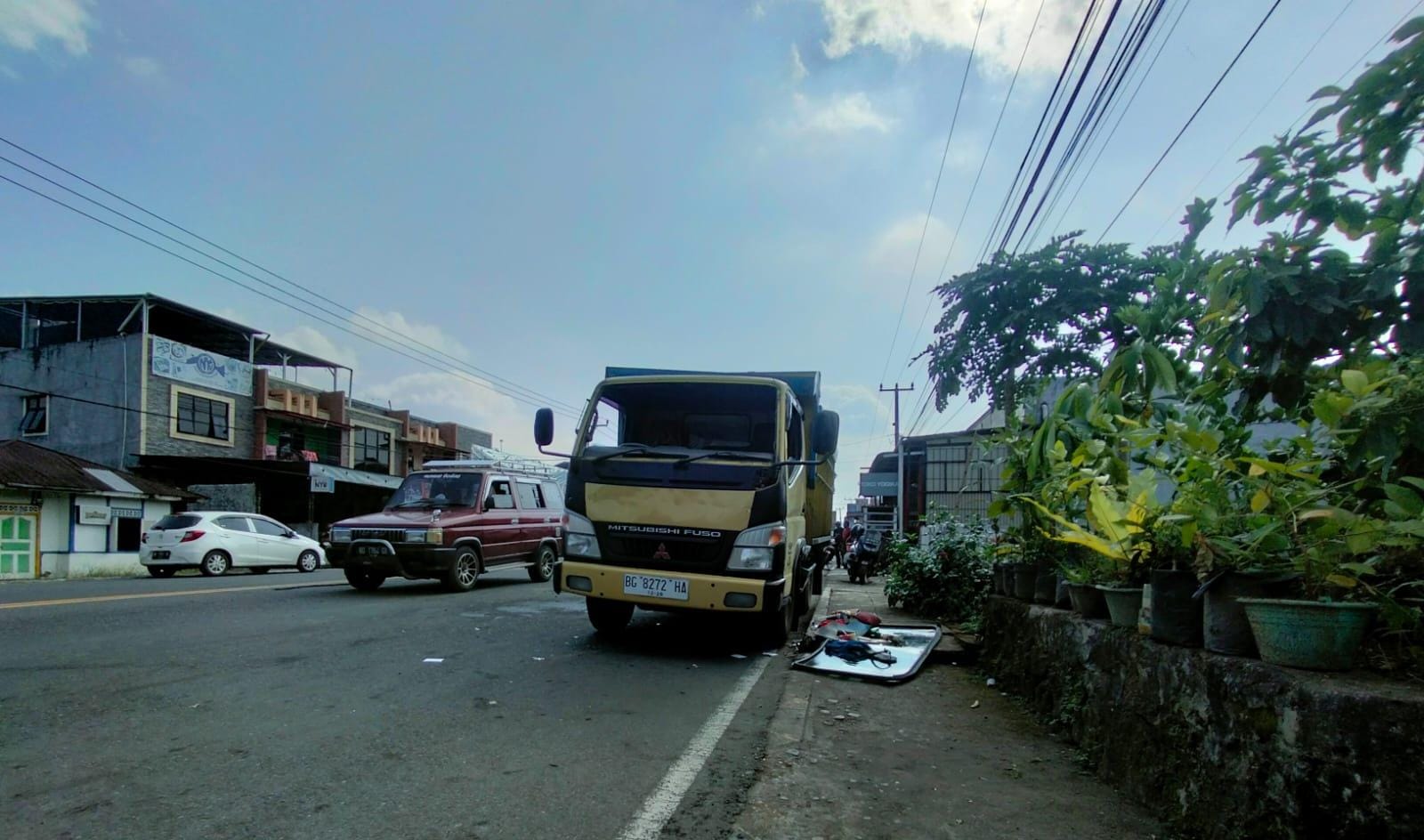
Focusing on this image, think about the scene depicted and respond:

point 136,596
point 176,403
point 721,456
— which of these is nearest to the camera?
point 721,456

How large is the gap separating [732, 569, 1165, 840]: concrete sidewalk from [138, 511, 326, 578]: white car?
648 inches

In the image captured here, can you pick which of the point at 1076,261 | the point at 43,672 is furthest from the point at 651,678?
the point at 1076,261

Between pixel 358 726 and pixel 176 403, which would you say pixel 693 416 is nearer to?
pixel 358 726

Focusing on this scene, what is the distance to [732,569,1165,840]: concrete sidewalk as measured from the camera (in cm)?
309

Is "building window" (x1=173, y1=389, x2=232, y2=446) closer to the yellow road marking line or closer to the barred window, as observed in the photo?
the barred window

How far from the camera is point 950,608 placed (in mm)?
9078

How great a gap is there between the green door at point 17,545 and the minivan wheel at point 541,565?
16.4 meters

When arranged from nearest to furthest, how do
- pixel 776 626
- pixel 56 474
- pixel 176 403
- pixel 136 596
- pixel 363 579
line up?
1. pixel 776 626
2. pixel 136 596
3. pixel 363 579
4. pixel 56 474
5. pixel 176 403

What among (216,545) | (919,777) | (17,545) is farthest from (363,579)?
(17,545)

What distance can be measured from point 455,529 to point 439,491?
1.23 m

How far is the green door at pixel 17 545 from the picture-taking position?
20172 millimetres

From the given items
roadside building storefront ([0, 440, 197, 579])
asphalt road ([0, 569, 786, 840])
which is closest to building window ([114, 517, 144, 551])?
roadside building storefront ([0, 440, 197, 579])

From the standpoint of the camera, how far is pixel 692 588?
6.35m

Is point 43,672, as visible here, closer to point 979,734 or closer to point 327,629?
→ point 327,629
